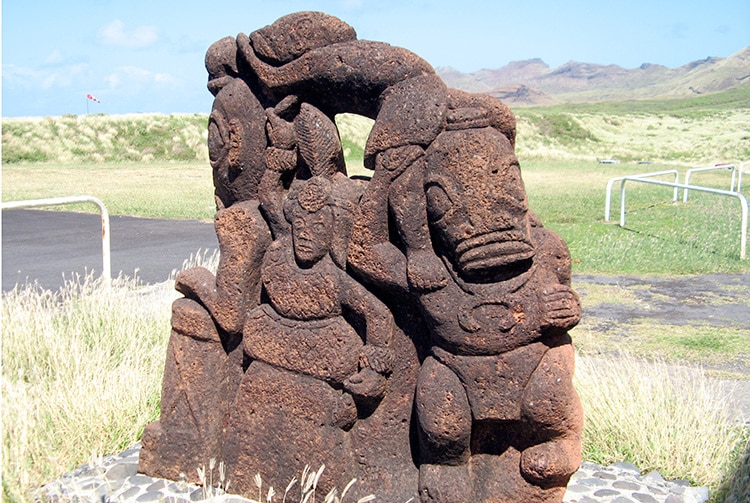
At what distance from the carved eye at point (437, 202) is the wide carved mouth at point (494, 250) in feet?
0.51

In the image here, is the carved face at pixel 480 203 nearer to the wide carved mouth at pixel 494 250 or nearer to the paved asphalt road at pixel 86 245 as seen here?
the wide carved mouth at pixel 494 250

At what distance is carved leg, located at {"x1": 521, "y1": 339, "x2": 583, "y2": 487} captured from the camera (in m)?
3.02

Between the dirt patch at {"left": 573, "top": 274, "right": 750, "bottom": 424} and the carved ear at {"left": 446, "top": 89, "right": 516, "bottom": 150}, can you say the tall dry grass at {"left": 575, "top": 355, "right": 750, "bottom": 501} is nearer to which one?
the dirt patch at {"left": 573, "top": 274, "right": 750, "bottom": 424}

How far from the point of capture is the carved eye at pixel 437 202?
3082 mm

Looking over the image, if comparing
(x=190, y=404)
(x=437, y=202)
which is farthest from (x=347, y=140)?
(x=437, y=202)

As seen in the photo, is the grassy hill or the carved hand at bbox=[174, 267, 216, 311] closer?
the carved hand at bbox=[174, 267, 216, 311]

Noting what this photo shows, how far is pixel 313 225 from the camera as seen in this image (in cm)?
344

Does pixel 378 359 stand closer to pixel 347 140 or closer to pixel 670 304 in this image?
pixel 670 304

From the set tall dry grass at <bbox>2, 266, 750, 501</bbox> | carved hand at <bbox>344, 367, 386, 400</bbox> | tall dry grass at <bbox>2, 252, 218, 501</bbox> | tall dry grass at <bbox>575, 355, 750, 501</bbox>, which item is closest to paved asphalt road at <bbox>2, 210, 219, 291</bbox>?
tall dry grass at <bbox>2, 252, 218, 501</bbox>

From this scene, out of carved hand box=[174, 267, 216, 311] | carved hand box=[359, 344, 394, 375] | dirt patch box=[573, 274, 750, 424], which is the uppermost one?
carved hand box=[174, 267, 216, 311]

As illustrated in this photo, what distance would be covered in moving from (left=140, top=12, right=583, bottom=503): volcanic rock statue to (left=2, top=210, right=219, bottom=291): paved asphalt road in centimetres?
482

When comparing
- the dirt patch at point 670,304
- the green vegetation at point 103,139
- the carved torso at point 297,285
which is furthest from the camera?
the green vegetation at point 103,139

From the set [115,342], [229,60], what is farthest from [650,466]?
[115,342]

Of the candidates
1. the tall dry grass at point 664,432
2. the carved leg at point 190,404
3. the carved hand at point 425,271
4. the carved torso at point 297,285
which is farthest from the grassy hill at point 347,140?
the carved hand at point 425,271
